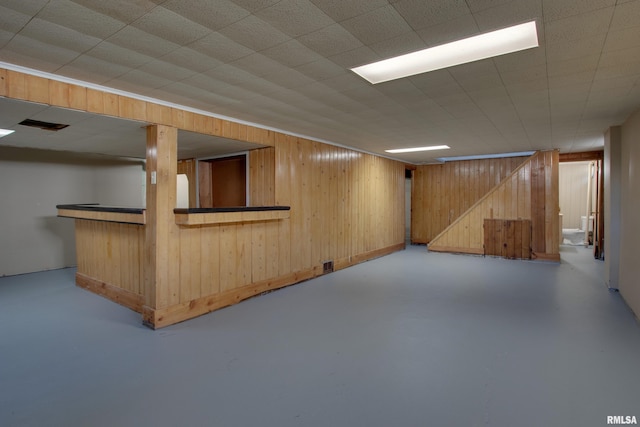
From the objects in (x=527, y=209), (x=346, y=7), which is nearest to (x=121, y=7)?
(x=346, y=7)

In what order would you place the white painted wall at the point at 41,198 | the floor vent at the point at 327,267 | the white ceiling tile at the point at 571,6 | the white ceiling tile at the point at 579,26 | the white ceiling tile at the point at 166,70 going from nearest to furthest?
the white ceiling tile at the point at 571,6 → the white ceiling tile at the point at 579,26 → the white ceiling tile at the point at 166,70 → the white painted wall at the point at 41,198 → the floor vent at the point at 327,267

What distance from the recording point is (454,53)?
231cm

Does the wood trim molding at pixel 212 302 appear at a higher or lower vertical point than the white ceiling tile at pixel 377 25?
lower

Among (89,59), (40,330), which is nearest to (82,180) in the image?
(40,330)

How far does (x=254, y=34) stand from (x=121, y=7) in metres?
0.67

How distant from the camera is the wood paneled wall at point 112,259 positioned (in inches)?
142

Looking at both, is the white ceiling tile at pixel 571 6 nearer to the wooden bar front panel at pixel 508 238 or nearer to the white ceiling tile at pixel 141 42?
the white ceiling tile at pixel 141 42

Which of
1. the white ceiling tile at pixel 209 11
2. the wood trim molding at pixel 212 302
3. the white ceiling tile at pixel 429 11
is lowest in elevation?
the wood trim molding at pixel 212 302

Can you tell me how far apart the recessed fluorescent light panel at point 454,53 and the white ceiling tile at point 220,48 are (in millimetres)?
842

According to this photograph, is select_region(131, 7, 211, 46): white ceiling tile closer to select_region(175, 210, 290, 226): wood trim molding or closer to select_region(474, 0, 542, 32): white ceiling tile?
select_region(474, 0, 542, 32): white ceiling tile

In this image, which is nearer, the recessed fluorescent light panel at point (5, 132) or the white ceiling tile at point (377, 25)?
the white ceiling tile at point (377, 25)

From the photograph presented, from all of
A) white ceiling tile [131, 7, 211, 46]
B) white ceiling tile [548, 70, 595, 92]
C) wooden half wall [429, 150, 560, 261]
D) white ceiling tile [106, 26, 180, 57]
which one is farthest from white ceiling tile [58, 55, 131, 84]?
wooden half wall [429, 150, 560, 261]

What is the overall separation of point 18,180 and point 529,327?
7084mm

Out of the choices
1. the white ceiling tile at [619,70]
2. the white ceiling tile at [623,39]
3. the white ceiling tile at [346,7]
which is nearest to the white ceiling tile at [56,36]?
the white ceiling tile at [346,7]
